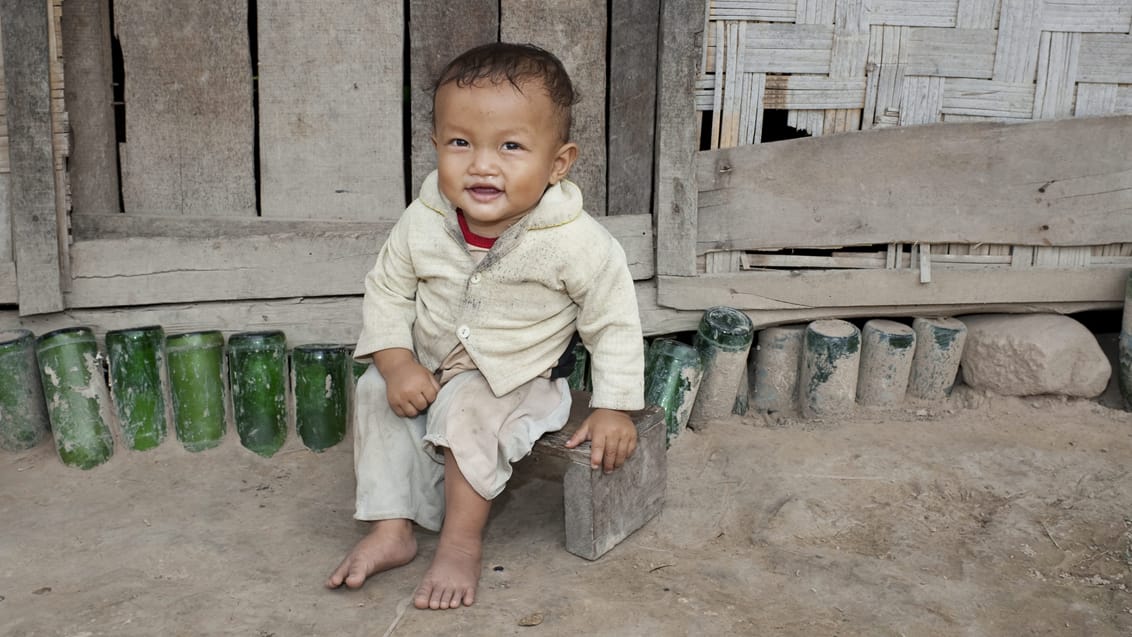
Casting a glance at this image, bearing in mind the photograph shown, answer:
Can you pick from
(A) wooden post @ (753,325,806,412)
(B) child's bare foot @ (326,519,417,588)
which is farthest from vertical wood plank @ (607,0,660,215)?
(B) child's bare foot @ (326,519,417,588)

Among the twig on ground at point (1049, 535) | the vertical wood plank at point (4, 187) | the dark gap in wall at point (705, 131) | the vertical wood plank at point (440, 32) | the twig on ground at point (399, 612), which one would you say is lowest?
the twig on ground at point (399, 612)

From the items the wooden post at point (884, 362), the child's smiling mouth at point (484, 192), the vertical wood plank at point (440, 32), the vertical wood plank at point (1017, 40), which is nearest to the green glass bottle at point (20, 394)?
the vertical wood plank at point (440, 32)

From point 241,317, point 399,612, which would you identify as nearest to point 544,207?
point 399,612

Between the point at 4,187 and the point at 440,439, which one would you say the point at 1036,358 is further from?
the point at 4,187

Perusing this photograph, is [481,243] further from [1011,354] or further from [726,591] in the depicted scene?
[1011,354]

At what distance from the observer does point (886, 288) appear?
358cm

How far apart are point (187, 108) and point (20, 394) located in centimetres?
107

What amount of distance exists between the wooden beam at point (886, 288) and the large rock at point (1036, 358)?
4.0 inches

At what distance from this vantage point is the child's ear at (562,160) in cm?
239

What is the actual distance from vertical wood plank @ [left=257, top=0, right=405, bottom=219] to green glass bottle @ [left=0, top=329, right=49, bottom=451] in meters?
0.87

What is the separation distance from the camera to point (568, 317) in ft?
8.49

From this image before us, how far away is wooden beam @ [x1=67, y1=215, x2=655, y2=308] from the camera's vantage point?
3.25m

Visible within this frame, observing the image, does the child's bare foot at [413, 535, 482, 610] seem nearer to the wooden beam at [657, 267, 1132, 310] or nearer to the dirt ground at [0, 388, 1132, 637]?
the dirt ground at [0, 388, 1132, 637]

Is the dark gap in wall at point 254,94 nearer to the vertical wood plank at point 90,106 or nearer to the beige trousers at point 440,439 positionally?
the vertical wood plank at point 90,106
